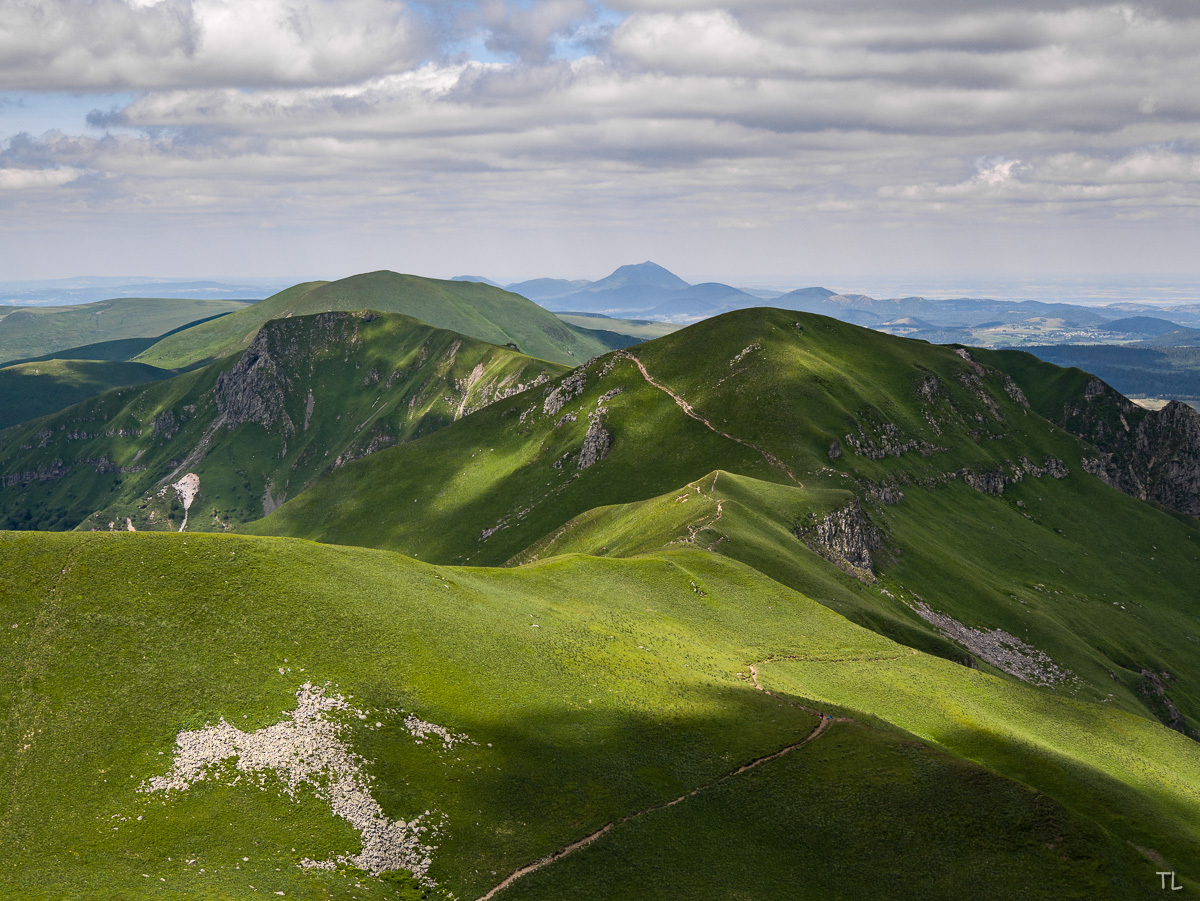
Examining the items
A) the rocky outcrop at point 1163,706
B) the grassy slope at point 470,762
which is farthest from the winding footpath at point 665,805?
the rocky outcrop at point 1163,706

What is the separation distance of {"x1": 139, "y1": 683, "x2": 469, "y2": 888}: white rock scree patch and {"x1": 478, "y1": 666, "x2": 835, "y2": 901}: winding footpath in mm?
5675

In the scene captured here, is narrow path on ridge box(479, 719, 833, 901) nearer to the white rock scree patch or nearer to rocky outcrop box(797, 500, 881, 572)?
the white rock scree patch

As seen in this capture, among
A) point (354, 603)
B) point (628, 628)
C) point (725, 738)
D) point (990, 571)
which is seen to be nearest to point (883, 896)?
point (725, 738)

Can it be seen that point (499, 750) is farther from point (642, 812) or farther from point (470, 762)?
point (642, 812)

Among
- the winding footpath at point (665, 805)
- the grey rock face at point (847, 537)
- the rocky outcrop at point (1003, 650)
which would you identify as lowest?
the rocky outcrop at point (1003, 650)

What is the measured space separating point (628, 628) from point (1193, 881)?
51.6 meters

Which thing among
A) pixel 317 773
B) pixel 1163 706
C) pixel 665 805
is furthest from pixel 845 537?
pixel 317 773

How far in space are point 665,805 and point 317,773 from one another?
2592cm

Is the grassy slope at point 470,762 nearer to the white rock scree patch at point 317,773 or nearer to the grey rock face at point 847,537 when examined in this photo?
the white rock scree patch at point 317,773

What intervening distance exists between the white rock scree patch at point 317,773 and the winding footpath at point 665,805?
568 centimetres

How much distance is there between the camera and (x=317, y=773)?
56125 mm

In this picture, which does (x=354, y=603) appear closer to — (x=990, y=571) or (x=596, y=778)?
(x=596, y=778)

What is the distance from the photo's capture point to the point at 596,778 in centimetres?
6159

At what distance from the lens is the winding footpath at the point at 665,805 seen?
2087 inches
